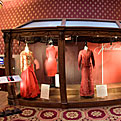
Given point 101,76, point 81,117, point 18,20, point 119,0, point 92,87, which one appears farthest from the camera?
point 18,20

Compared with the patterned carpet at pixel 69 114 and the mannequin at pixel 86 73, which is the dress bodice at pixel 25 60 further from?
the mannequin at pixel 86 73

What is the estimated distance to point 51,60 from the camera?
4.09m

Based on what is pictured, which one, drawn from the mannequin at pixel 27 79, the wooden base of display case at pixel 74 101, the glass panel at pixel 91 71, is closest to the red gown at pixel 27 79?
the mannequin at pixel 27 79

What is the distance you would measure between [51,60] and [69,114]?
71.3 inches

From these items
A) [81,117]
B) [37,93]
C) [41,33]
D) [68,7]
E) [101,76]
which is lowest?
[81,117]

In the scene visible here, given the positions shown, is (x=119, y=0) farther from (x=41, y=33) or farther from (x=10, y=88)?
(x=10, y=88)

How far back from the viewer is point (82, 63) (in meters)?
3.44

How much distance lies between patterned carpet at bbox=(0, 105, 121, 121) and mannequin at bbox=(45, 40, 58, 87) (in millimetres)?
1241

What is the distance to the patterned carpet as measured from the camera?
2564 millimetres

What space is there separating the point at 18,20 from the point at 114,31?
332 cm

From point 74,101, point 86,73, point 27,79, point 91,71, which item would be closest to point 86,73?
point 86,73

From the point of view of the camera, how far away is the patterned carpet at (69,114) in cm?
256

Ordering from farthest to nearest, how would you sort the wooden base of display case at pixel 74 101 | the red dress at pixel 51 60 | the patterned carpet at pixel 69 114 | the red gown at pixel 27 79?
the red dress at pixel 51 60, the red gown at pixel 27 79, the wooden base of display case at pixel 74 101, the patterned carpet at pixel 69 114

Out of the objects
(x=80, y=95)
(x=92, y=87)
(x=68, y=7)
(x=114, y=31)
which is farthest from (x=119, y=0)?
(x=80, y=95)
